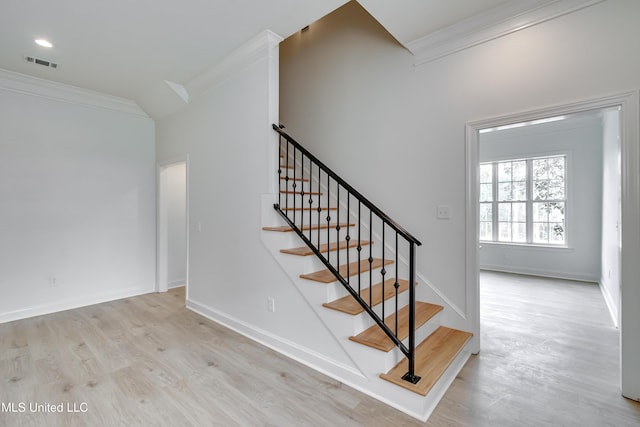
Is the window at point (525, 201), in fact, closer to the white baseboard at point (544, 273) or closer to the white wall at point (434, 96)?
the white baseboard at point (544, 273)

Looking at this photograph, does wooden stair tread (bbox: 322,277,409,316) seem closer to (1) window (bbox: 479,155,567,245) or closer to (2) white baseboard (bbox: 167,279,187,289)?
(2) white baseboard (bbox: 167,279,187,289)

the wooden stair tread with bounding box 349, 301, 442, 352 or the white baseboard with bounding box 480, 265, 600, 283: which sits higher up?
the wooden stair tread with bounding box 349, 301, 442, 352

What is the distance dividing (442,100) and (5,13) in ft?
12.6

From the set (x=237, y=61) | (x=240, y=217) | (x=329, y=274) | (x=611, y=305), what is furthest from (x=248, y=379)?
(x=611, y=305)

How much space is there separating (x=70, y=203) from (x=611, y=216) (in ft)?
24.2

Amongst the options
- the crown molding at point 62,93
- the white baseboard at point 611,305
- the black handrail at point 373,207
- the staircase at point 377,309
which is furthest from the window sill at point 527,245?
the crown molding at point 62,93

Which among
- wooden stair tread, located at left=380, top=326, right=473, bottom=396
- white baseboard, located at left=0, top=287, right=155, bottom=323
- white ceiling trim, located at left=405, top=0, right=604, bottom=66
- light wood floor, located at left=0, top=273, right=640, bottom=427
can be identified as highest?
white ceiling trim, located at left=405, top=0, right=604, bottom=66

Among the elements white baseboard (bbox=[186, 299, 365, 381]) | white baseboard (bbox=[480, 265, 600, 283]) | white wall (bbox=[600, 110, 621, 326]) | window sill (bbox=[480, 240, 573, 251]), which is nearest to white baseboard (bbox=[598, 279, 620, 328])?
white wall (bbox=[600, 110, 621, 326])

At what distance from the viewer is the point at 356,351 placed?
2.21 m

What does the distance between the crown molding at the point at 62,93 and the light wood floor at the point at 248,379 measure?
2.83 metres

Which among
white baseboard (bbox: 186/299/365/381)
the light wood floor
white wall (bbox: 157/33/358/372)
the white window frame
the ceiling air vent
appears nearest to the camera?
the light wood floor

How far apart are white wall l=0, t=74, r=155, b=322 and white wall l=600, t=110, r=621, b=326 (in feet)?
20.8

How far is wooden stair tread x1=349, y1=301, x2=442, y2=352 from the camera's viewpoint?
2100 mm

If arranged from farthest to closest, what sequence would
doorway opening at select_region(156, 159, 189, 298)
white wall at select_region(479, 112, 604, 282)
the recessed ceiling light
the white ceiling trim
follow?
white wall at select_region(479, 112, 604, 282) → doorway opening at select_region(156, 159, 189, 298) → the recessed ceiling light → the white ceiling trim
